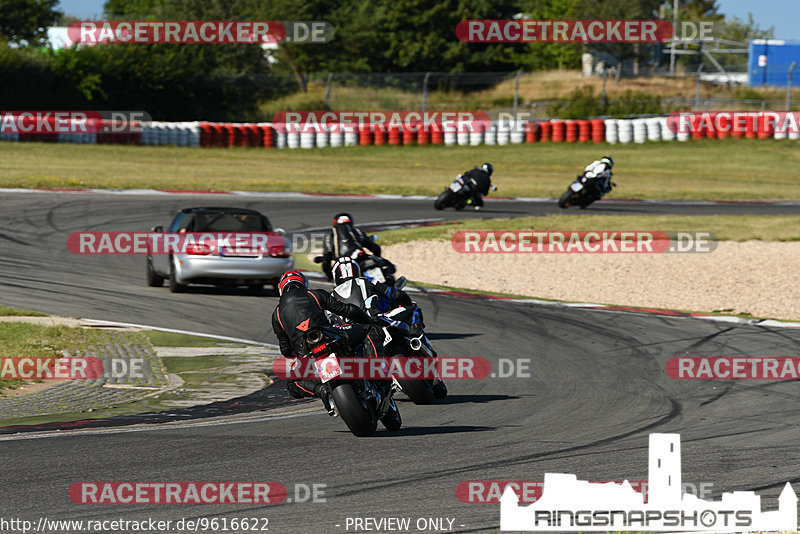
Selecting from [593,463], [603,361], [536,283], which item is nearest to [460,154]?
[536,283]

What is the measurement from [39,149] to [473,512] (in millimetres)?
35795

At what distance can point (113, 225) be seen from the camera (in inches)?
918

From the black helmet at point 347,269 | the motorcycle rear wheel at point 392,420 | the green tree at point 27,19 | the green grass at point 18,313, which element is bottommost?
the green grass at point 18,313

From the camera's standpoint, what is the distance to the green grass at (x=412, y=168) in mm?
33219

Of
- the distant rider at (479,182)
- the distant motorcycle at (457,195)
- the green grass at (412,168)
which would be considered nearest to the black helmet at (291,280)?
the distant rider at (479,182)

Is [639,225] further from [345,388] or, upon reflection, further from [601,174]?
[345,388]

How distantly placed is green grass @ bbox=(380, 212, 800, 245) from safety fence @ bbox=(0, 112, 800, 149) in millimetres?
17081

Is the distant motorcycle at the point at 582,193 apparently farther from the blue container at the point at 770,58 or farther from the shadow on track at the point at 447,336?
the blue container at the point at 770,58

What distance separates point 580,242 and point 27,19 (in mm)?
53332

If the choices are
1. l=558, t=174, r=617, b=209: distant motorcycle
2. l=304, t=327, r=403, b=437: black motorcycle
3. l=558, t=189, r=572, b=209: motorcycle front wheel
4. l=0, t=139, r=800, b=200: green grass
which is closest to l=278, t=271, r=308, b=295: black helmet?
l=304, t=327, r=403, b=437: black motorcycle

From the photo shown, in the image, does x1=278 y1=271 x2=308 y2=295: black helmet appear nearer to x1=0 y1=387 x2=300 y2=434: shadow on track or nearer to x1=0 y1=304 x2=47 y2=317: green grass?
x1=0 y1=387 x2=300 y2=434: shadow on track

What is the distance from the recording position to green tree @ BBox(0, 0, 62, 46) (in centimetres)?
6600

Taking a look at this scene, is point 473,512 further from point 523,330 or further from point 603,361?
point 523,330

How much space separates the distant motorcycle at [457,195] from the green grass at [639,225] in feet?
6.18
